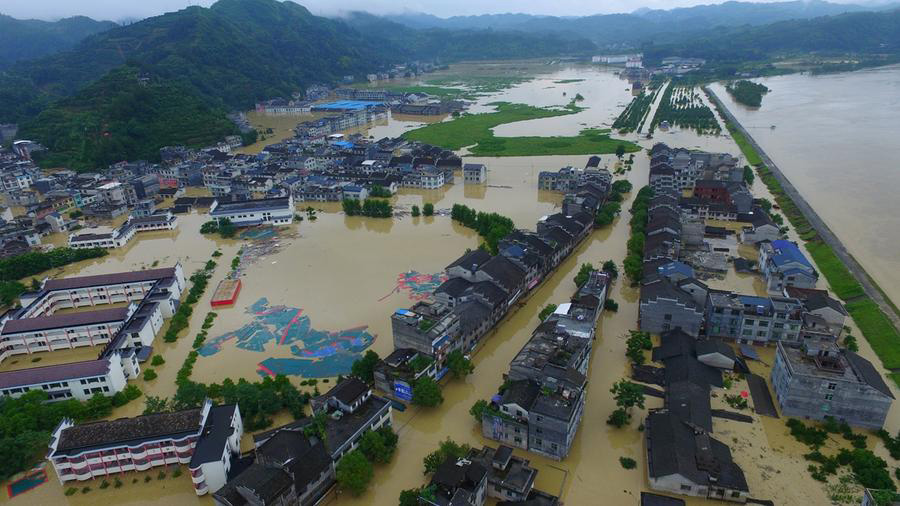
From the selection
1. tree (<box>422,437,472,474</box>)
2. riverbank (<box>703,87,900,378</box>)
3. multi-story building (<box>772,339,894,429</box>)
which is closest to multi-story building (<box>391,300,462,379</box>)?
tree (<box>422,437,472,474</box>)

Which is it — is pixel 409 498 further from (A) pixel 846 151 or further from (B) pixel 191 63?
(B) pixel 191 63

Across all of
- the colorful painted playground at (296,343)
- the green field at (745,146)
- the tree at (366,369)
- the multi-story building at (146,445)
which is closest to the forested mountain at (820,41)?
the green field at (745,146)

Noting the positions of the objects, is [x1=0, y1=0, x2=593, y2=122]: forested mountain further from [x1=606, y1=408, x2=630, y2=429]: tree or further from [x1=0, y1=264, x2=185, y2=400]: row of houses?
[x1=606, y1=408, x2=630, y2=429]: tree

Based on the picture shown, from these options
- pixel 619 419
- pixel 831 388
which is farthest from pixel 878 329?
pixel 619 419

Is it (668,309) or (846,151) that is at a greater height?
(846,151)

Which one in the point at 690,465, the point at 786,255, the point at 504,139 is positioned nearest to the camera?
the point at 690,465

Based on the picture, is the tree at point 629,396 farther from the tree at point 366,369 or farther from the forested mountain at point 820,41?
the forested mountain at point 820,41

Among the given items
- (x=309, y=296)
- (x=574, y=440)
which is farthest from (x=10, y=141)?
(x=574, y=440)
